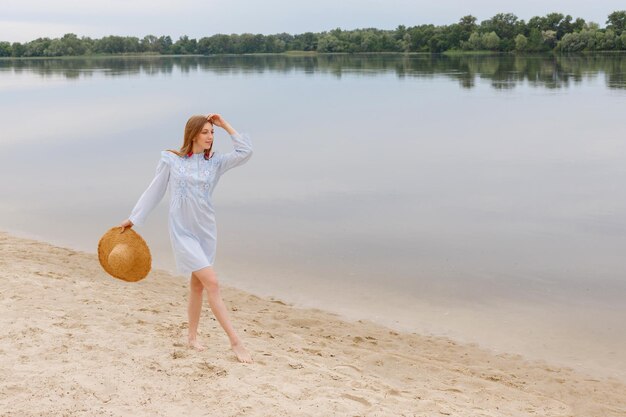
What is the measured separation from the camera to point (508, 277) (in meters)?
10.3

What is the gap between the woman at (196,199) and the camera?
5.83 m

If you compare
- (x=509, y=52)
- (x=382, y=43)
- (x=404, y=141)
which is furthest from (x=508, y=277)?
(x=382, y=43)

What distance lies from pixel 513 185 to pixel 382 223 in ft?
16.3

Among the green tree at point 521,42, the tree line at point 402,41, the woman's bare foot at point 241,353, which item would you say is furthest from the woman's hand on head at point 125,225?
the green tree at point 521,42

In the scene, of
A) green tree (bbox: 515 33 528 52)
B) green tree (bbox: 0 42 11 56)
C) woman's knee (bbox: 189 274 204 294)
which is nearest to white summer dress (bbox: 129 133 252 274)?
woman's knee (bbox: 189 274 204 294)

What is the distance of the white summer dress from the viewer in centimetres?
582

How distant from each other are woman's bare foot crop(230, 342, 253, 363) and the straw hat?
975mm

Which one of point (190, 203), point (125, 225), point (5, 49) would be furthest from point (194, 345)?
point (5, 49)

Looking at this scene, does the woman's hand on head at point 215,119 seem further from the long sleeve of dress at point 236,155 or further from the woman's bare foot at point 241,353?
the woman's bare foot at point 241,353

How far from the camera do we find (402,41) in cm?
15100

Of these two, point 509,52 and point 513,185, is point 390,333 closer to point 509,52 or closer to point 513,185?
point 513,185

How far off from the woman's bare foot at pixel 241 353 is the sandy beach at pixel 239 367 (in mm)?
63

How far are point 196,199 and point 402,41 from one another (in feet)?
492

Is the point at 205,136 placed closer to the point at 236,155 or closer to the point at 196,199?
the point at 236,155
